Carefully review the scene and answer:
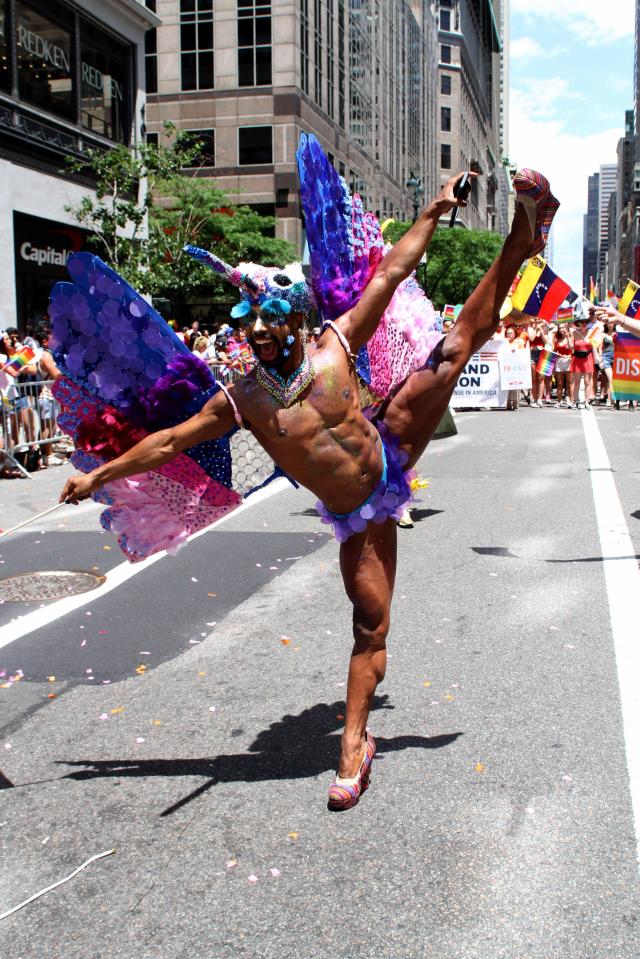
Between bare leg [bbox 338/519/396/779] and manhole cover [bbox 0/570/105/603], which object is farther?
manhole cover [bbox 0/570/105/603]

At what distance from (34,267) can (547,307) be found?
1698cm

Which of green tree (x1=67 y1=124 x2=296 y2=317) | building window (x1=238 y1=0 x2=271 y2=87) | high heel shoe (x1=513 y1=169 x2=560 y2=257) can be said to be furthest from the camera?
building window (x1=238 y1=0 x2=271 y2=87)

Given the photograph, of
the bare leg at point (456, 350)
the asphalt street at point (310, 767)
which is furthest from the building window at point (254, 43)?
the bare leg at point (456, 350)

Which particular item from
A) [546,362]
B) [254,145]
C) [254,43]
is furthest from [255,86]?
[546,362]

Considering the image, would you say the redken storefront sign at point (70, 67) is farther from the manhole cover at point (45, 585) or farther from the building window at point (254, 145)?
the building window at point (254, 145)

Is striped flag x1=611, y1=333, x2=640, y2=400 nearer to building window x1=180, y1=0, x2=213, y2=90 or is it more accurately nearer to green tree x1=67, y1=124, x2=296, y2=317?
green tree x1=67, y1=124, x2=296, y2=317

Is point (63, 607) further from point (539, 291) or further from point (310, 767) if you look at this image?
point (539, 291)

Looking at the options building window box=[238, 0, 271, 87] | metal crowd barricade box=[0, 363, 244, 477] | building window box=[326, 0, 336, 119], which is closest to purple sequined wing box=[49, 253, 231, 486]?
metal crowd barricade box=[0, 363, 244, 477]

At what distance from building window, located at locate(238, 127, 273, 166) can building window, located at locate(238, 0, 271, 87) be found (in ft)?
7.32

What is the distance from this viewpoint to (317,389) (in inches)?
141

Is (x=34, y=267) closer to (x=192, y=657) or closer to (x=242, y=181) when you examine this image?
(x=192, y=657)

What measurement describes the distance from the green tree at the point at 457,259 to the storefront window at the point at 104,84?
3275cm

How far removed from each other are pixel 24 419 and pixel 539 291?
24.5 feet

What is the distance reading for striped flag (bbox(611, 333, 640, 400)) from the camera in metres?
10.6
